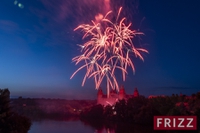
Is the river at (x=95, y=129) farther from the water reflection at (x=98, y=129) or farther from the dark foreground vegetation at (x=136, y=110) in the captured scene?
the dark foreground vegetation at (x=136, y=110)

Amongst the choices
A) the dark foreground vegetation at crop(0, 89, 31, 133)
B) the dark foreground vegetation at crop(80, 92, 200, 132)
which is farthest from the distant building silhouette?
the dark foreground vegetation at crop(0, 89, 31, 133)

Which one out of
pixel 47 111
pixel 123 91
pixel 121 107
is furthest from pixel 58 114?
pixel 121 107

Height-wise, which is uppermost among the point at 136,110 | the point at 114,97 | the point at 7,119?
the point at 114,97

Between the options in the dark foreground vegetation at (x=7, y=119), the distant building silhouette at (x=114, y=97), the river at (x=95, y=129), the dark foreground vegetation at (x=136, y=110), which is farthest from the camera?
the distant building silhouette at (x=114, y=97)

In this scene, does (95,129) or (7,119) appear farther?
(95,129)

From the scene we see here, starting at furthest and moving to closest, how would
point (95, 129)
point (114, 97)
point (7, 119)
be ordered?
point (114, 97)
point (95, 129)
point (7, 119)

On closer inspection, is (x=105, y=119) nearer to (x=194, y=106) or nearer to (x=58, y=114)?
(x=58, y=114)

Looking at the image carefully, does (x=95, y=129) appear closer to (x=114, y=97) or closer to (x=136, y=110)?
(x=136, y=110)

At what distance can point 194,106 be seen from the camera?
18078mm

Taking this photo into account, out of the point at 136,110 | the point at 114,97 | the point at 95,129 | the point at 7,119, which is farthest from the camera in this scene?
the point at 114,97

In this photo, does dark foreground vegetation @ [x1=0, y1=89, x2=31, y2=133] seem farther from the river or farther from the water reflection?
the river

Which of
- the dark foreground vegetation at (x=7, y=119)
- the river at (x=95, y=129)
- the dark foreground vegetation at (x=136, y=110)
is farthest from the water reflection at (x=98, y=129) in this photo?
the dark foreground vegetation at (x=7, y=119)

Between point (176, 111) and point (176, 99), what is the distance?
28.5ft

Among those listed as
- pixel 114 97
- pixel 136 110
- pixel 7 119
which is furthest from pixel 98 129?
pixel 114 97
